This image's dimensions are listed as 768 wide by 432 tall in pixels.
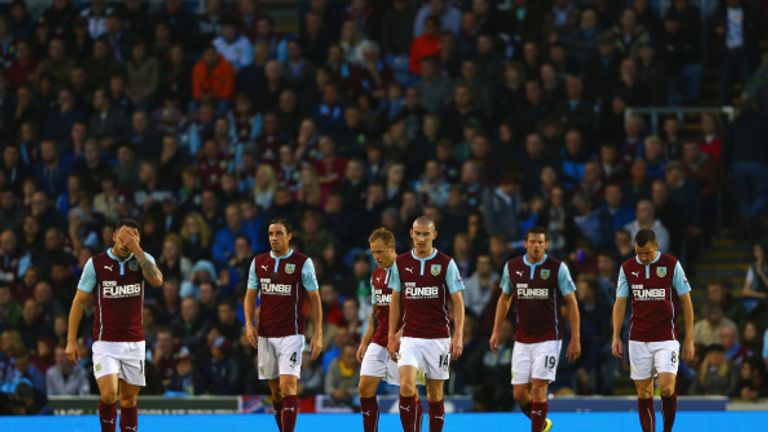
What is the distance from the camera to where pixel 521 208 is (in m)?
18.9

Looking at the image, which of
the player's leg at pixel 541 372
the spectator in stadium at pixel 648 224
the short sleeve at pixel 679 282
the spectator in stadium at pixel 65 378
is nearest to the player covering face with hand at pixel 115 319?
the player's leg at pixel 541 372

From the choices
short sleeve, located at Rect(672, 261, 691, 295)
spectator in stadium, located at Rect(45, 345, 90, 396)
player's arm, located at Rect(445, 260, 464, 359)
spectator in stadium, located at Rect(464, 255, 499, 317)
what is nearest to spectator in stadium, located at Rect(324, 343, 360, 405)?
Answer: spectator in stadium, located at Rect(464, 255, 499, 317)

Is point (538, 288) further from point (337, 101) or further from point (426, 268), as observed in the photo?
point (337, 101)

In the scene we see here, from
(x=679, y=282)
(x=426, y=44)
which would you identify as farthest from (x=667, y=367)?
(x=426, y=44)

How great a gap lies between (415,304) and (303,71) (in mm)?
9288

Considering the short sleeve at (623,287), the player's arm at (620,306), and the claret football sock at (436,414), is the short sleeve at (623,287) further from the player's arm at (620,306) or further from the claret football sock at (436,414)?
the claret football sock at (436,414)

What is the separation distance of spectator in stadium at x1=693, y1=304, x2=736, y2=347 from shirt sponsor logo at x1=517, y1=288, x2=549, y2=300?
14.5 feet

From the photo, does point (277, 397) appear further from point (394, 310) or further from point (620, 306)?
point (620, 306)

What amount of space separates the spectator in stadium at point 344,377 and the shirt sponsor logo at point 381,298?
4.01m

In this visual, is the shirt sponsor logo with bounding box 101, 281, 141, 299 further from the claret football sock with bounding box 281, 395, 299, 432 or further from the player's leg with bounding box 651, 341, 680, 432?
the player's leg with bounding box 651, 341, 680, 432

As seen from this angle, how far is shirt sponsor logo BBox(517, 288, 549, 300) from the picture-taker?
43.9 feet

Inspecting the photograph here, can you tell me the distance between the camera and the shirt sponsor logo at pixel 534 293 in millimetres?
13367

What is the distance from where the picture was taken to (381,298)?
13375 mm

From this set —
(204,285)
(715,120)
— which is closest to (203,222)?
(204,285)
